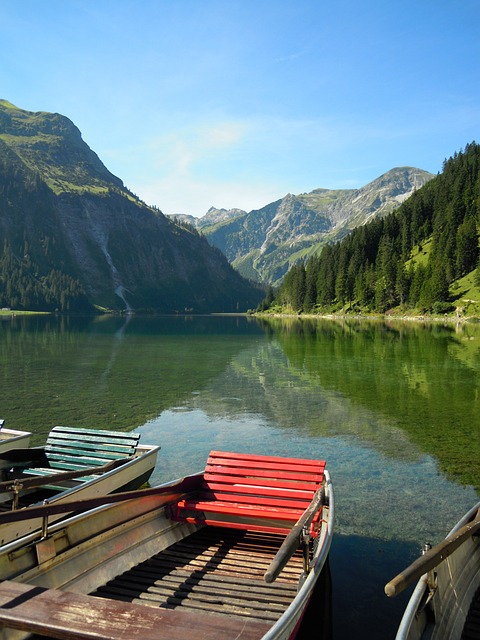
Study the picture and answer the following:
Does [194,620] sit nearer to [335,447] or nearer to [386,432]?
[335,447]

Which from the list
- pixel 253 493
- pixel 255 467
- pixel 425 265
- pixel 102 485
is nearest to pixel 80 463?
pixel 102 485

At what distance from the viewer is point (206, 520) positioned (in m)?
11.0

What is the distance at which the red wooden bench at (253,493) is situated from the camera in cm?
Answer: 1077

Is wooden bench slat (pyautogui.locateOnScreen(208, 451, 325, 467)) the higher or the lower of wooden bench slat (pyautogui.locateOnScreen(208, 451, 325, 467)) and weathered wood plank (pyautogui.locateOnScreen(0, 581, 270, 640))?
the lower

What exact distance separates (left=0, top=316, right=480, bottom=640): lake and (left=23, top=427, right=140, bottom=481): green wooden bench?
10.6 feet

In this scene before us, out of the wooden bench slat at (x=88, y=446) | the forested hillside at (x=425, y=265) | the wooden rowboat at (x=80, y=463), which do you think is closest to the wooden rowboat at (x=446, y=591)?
the wooden rowboat at (x=80, y=463)

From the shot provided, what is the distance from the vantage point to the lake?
487 inches

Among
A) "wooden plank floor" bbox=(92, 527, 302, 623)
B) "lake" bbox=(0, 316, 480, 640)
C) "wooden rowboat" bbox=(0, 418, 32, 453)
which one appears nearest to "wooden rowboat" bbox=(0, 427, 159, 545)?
"wooden rowboat" bbox=(0, 418, 32, 453)

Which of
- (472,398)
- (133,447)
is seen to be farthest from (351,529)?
(472,398)

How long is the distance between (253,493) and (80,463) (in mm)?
6112

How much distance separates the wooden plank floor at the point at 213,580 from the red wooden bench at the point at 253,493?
0.48 meters

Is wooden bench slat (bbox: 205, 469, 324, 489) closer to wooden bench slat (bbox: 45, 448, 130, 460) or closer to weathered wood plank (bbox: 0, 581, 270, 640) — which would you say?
wooden bench slat (bbox: 45, 448, 130, 460)

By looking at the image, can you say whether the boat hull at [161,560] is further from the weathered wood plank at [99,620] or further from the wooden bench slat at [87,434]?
the wooden bench slat at [87,434]

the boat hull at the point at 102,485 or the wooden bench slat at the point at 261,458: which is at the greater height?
the wooden bench slat at the point at 261,458
